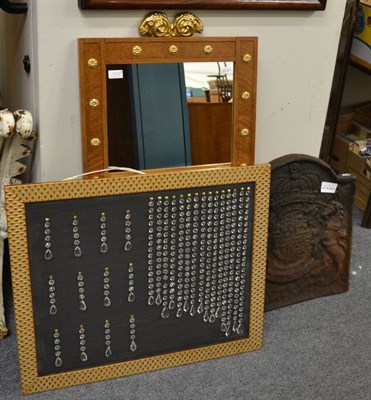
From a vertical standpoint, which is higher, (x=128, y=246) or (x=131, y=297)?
(x=128, y=246)

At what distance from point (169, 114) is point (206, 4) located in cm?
30

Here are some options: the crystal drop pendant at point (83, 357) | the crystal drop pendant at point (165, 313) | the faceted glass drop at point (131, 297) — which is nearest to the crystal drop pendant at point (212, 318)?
the crystal drop pendant at point (165, 313)

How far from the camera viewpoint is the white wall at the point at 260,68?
1487 millimetres

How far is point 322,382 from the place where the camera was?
1.65m

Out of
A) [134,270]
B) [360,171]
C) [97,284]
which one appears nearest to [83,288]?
[97,284]

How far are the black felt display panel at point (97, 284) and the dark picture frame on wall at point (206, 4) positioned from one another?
0.48m

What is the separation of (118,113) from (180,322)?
61cm

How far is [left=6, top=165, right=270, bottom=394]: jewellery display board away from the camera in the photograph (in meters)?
1.45

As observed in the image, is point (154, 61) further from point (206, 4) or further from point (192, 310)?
point (192, 310)

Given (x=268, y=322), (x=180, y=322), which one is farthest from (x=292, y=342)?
(x=180, y=322)

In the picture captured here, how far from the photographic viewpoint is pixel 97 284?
1.54m

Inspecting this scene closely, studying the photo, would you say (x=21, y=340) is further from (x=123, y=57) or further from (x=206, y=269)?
(x=123, y=57)

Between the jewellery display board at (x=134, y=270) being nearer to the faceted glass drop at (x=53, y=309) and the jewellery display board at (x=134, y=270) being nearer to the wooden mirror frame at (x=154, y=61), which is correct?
the faceted glass drop at (x=53, y=309)

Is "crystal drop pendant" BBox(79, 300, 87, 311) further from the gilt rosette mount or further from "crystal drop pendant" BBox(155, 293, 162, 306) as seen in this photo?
the gilt rosette mount
